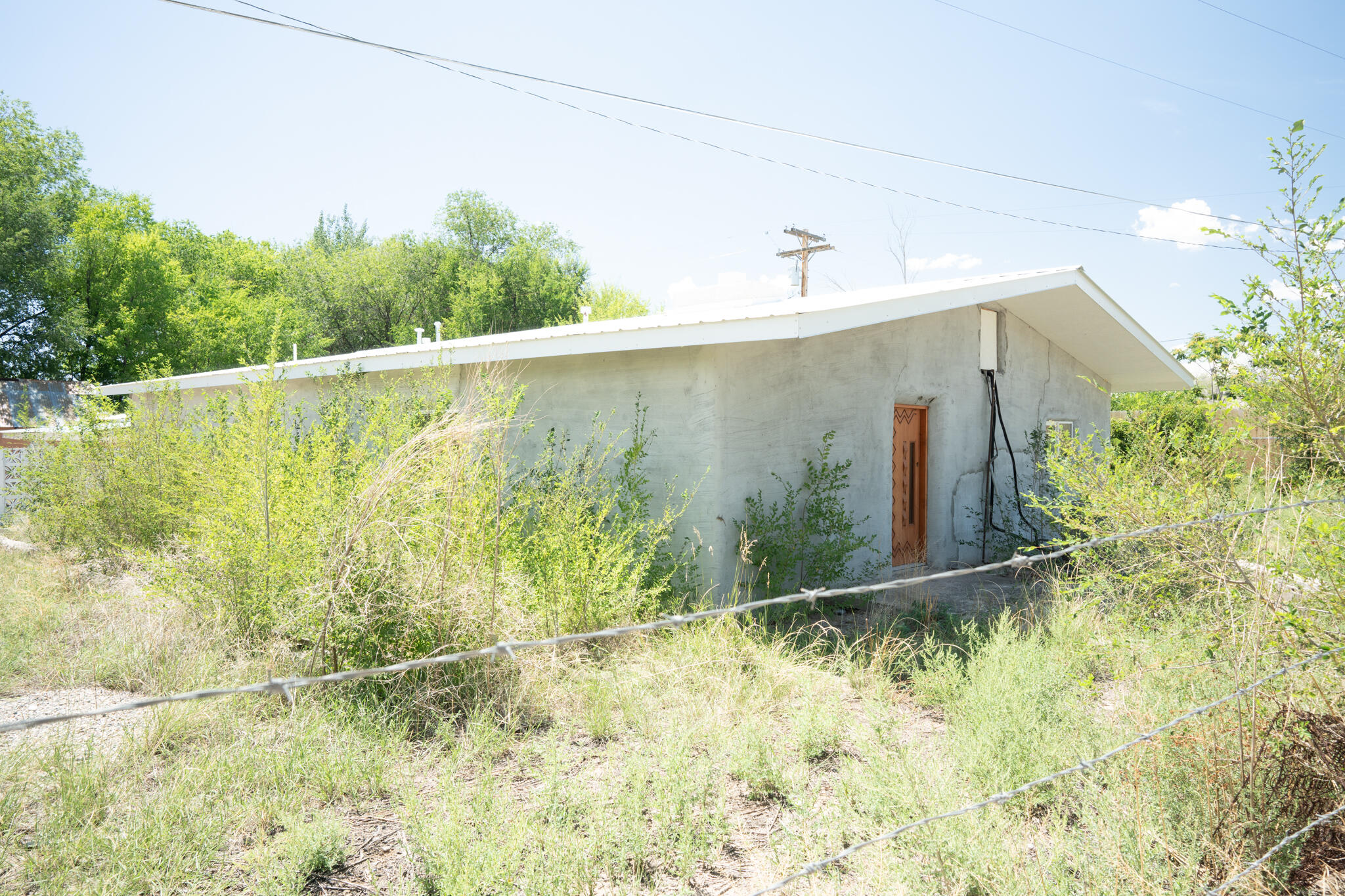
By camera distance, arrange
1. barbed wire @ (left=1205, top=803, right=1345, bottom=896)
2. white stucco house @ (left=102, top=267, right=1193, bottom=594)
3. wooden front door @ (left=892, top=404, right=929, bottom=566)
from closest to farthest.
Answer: barbed wire @ (left=1205, top=803, right=1345, bottom=896), white stucco house @ (left=102, top=267, right=1193, bottom=594), wooden front door @ (left=892, top=404, right=929, bottom=566)

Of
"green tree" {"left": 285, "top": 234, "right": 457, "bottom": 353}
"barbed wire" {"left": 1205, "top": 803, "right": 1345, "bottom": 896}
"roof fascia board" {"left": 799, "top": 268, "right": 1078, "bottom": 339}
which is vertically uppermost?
"green tree" {"left": 285, "top": 234, "right": 457, "bottom": 353}

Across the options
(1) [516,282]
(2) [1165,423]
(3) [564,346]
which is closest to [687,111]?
(3) [564,346]

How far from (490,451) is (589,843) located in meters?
2.66

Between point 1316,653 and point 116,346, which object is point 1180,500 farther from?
point 116,346

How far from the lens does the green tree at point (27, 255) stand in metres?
24.4

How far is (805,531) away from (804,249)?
740 inches

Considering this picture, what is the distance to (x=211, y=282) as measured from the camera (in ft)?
113

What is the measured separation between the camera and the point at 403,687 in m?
4.34

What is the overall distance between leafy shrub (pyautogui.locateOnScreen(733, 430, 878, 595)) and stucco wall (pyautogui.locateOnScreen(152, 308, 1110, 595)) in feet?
0.51

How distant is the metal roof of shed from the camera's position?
236 inches

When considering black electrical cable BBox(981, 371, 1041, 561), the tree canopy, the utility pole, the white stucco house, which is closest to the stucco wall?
the white stucco house

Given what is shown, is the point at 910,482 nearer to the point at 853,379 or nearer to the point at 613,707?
the point at 853,379

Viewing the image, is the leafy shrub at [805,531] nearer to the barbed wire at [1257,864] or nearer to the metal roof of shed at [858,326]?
the metal roof of shed at [858,326]

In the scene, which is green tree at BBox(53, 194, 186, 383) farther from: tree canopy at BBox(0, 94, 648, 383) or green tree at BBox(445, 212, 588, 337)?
green tree at BBox(445, 212, 588, 337)
